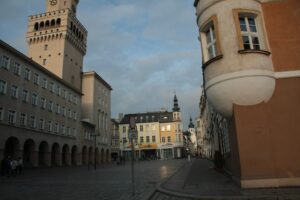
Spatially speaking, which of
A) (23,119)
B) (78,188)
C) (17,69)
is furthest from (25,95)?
(78,188)

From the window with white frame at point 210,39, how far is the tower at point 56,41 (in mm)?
48897

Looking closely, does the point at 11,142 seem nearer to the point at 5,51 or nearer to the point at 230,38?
the point at 5,51

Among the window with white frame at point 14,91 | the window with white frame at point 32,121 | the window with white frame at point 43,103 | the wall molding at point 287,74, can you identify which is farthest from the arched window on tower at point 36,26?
the wall molding at point 287,74

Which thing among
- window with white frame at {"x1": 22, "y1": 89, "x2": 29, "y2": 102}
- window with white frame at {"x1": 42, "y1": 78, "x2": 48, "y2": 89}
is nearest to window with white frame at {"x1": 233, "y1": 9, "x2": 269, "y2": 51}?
window with white frame at {"x1": 22, "y1": 89, "x2": 29, "y2": 102}

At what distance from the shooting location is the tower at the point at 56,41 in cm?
6022

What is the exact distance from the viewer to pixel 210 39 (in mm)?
14047

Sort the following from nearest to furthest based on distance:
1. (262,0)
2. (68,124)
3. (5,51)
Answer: (262,0)
(5,51)
(68,124)

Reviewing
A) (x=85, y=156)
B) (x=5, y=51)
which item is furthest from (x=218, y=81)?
(x=85, y=156)

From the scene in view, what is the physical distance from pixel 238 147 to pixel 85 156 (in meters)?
54.0

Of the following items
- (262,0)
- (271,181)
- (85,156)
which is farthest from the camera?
(85,156)

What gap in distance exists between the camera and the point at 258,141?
1165cm

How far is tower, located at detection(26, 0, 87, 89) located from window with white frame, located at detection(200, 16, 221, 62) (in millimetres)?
48897

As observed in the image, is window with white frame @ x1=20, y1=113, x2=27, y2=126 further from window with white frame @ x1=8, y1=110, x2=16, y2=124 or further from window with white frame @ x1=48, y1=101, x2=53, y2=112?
window with white frame @ x1=48, y1=101, x2=53, y2=112

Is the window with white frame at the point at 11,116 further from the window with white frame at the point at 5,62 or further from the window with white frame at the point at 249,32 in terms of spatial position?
the window with white frame at the point at 249,32
